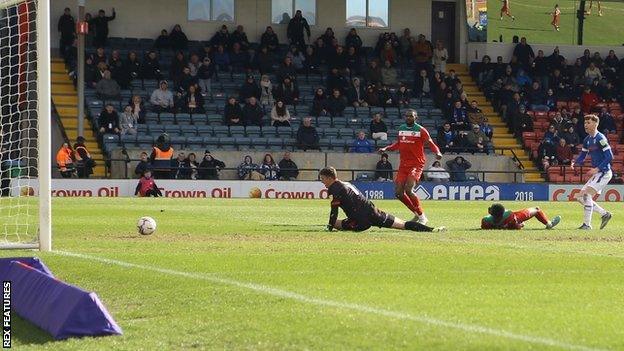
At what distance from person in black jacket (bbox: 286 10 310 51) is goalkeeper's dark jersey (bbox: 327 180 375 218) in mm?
27062

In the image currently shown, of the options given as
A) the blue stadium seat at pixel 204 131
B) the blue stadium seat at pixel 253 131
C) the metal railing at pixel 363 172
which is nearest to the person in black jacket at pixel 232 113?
the blue stadium seat at pixel 253 131

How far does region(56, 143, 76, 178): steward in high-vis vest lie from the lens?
36969mm

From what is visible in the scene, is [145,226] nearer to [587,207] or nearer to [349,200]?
[349,200]

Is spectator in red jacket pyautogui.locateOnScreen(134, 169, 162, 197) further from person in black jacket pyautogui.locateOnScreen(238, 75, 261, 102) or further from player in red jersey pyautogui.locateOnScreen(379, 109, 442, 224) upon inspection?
player in red jersey pyautogui.locateOnScreen(379, 109, 442, 224)

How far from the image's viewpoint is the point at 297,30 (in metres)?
46.4

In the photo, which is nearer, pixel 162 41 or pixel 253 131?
pixel 253 131

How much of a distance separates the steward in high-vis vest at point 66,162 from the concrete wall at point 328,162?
1571mm

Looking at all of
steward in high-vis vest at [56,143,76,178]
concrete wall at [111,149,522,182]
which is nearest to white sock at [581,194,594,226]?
concrete wall at [111,149,522,182]

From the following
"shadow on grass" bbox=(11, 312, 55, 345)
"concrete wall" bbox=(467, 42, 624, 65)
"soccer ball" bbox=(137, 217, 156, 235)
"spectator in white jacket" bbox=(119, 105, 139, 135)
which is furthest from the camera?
"concrete wall" bbox=(467, 42, 624, 65)

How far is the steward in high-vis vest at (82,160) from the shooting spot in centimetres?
3709

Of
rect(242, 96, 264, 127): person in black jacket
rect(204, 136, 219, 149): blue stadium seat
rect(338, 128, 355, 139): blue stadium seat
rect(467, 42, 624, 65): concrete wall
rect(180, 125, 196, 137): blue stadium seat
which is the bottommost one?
rect(204, 136, 219, 149): blue stadium seat

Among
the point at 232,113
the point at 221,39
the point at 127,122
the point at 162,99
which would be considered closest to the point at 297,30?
the point at 221,39

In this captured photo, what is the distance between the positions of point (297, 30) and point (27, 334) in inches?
1478

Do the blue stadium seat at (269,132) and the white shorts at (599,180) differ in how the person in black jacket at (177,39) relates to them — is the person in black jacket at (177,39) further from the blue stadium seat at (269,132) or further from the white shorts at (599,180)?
the white shorts at (599,180)
